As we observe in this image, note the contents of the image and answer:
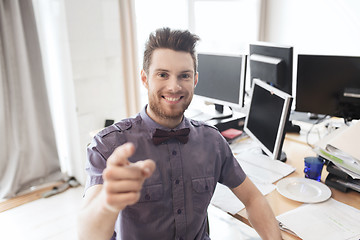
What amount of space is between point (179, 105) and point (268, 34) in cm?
370

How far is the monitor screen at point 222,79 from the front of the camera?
2.11 meters

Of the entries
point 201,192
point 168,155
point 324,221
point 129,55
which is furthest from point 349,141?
point 129,55

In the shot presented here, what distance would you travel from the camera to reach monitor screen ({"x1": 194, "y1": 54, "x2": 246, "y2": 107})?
2105mm

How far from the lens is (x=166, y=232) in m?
1.19

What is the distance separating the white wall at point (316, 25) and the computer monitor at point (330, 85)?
83.4 inches

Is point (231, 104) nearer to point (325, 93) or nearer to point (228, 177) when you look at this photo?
point (325, 93)

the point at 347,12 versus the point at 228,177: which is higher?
the point at 347,12

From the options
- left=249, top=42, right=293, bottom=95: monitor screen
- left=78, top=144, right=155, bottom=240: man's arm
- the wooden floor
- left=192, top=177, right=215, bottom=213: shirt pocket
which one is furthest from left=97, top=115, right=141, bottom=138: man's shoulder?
the wooden floor

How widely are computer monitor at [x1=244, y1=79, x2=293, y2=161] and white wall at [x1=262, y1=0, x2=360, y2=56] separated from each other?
8.02 ft

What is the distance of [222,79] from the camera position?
2232mm

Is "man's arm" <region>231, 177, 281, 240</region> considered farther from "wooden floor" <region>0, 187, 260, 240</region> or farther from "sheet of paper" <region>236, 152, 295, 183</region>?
"wooden floor" <region>0, 187, 260, 240</region>

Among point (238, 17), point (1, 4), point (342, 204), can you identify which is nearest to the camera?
point (342, 204)

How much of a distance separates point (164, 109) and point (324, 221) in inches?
30.7

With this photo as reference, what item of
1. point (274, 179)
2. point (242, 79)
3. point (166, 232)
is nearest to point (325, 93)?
point (242, 79)
